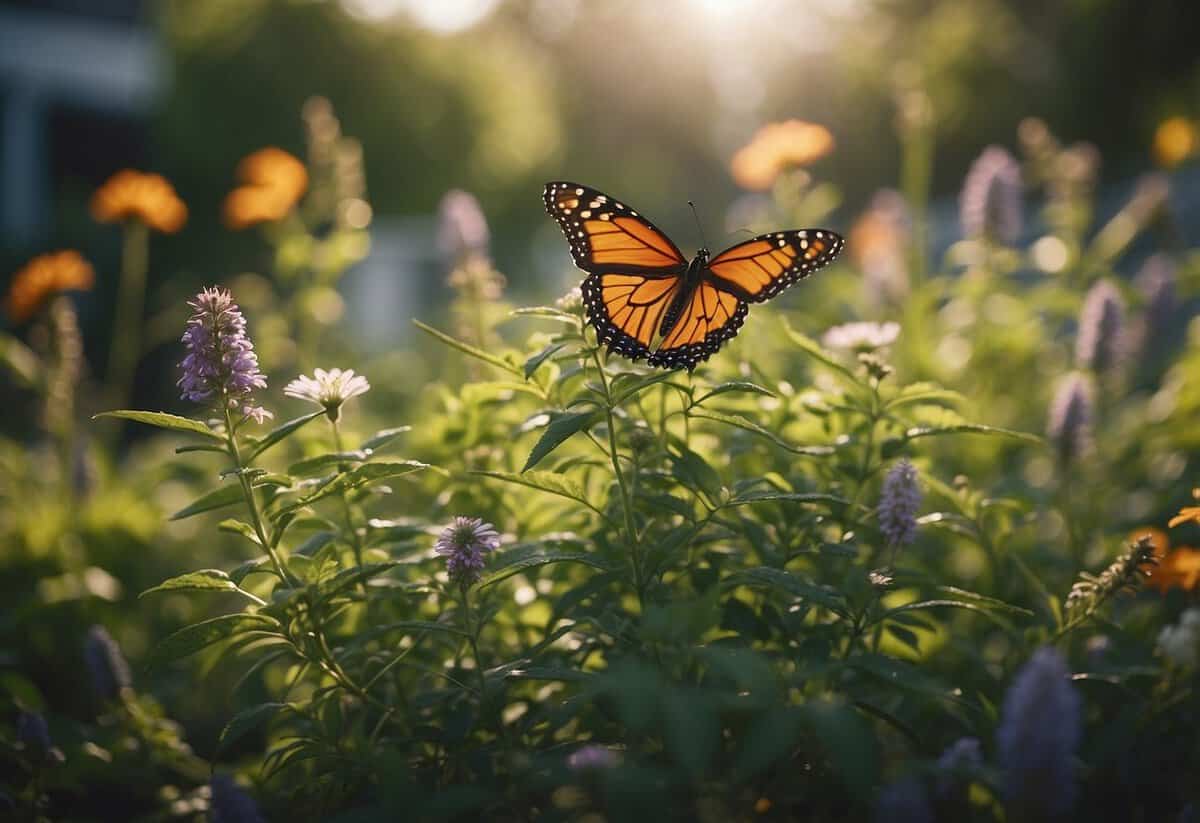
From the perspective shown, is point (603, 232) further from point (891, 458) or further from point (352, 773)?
point (352, 773)

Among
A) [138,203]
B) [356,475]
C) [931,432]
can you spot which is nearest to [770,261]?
[931,432]

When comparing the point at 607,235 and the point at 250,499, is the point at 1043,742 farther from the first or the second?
the point at 607,235

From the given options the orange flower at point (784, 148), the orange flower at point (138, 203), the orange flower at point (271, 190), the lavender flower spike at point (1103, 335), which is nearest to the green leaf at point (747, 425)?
the lavender flower spike at point (1103, 335)

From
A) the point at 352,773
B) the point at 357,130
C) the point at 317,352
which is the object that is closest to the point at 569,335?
the point at 352,773

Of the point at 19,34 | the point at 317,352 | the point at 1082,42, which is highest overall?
the point at 19,34

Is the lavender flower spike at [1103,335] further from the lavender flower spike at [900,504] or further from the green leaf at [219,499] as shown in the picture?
the green leaf at [219,499]

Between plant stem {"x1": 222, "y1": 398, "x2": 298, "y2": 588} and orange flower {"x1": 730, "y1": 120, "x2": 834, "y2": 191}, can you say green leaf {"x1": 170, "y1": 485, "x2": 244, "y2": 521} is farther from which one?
orange flower {"x1": 730, "y1": 120, "x2": 834, "y2": 191}
